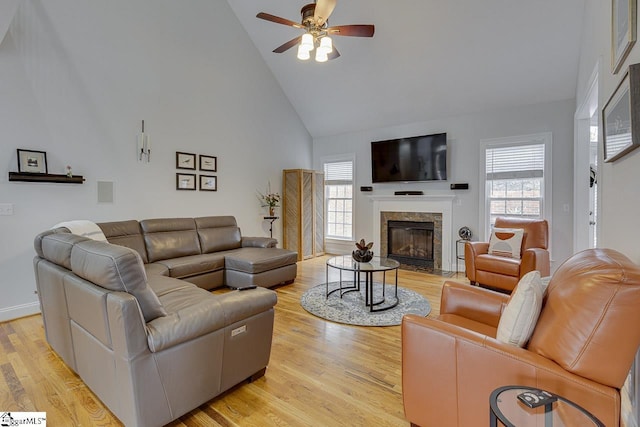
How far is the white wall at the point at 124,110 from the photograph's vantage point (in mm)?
3385

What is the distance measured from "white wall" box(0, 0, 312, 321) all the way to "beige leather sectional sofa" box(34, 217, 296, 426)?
5.39 feet

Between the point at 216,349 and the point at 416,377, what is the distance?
44.3 inches

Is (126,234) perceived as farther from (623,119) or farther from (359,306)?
(623,119)

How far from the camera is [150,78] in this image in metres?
4.40

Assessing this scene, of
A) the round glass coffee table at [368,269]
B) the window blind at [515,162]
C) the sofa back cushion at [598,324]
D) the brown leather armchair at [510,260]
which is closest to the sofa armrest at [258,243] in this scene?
the round glass coffee table at [368,269]

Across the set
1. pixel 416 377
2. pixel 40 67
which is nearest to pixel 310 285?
pixel 416 377

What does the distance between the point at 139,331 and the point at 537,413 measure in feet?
5.42

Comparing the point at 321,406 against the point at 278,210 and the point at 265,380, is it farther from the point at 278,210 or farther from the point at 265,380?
the point at 278,210

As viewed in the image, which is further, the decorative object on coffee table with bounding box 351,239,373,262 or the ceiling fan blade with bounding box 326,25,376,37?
the decorative object on coffee table with bounding box 351,239,373,262

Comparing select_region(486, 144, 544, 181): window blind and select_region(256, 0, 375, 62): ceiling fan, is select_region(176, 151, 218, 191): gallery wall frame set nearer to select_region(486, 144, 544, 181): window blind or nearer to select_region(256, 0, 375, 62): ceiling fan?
select_region(256, 0, 375, 62): ceiling fan

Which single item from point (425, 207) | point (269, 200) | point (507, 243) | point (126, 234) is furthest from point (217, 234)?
point (507, 243)

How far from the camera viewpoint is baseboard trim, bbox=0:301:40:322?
3297mm

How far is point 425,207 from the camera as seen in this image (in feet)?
18.6

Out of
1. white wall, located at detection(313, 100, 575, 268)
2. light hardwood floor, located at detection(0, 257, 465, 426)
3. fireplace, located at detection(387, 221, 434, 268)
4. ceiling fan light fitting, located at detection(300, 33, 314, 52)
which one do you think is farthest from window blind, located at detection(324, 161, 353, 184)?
light hardwood floor, located at detection(0, 257, 465, 426)
